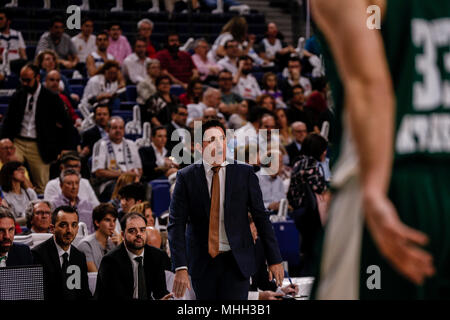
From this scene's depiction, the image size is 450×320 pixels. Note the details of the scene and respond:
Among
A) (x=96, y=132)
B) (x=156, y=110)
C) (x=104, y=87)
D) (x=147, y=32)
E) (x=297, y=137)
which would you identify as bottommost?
(x=297, y=137)

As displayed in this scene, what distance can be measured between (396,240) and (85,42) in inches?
387

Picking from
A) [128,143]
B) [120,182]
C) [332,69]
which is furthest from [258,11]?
[332,69]

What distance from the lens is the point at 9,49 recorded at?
10117 millimetres

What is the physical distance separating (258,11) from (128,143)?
22.1ft

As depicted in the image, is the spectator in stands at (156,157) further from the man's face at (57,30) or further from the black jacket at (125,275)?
the black jacket at (125,275)

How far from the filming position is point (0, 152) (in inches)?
301

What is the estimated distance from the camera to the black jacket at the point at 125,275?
5.05m

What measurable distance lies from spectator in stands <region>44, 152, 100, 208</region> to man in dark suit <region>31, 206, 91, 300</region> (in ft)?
5.38

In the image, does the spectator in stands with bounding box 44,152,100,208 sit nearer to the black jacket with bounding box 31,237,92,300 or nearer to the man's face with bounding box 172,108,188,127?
the man's face with bounding box 172,108,188,127

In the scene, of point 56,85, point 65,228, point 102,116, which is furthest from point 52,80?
point 65,228

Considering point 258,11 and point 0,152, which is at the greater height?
point 258,11

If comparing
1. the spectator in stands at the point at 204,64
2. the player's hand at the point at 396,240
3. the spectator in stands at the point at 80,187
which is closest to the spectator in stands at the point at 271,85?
the spectator in stands at the point at 204,64

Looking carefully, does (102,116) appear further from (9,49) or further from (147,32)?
(147,32)

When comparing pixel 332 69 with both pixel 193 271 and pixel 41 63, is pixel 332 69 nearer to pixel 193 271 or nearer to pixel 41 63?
pixel 193 271
